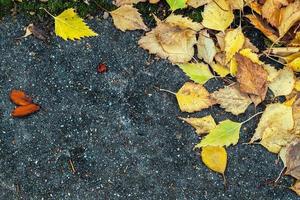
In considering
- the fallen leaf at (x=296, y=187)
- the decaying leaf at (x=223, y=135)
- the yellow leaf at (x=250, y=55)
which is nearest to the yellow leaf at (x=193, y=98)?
the decaying leaf at (x=223, y=135)

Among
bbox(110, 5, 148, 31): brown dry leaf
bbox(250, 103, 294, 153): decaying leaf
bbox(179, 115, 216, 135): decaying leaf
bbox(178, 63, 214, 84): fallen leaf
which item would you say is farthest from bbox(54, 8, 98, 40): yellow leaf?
bbox(250, 103, 294, 153): decaying leaf

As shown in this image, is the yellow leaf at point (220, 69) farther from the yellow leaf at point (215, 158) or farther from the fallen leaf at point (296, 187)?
the fallen leaf at point (296, 187)

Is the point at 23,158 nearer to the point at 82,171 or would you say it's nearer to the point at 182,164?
the point at 82,171

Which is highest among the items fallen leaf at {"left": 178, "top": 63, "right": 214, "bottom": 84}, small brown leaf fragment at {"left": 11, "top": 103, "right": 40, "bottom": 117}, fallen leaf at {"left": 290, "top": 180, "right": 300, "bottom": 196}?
fallen leaf at {"left": 178, "top": 63, "right": 214, "bottom": 84}

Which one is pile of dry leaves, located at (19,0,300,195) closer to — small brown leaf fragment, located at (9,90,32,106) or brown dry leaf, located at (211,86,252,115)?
brown dry leaf, located at (211,86,252,115)

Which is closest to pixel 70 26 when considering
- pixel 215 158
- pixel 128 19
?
pixel 128 19
